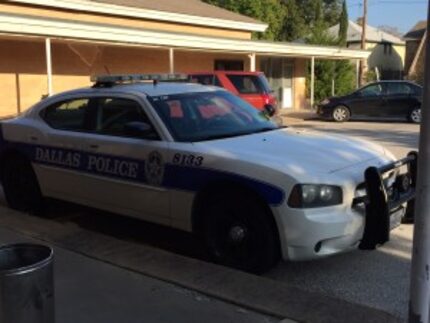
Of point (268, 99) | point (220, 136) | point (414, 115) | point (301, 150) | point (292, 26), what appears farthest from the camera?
point (292, 26)

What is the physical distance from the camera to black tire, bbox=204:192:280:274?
496 cm

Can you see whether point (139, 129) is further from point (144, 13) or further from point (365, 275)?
point (144, 13)

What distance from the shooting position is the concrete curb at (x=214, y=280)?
13.7 ft

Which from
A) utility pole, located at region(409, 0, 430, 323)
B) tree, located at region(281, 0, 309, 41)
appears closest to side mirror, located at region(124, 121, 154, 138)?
utility pole, located at region(409, 0, 430, 323)

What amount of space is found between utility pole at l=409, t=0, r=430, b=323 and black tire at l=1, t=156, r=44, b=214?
4.81 meters

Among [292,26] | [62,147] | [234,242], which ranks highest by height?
[292,26]

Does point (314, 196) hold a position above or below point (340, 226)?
above

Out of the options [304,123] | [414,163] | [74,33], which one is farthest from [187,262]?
[304,123]

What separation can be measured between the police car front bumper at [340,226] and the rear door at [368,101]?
17967 mm

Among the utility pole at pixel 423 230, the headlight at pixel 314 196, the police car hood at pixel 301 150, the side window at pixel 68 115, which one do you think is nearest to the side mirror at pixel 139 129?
the police car hood at pixel 301 150

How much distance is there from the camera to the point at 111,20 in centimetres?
2339

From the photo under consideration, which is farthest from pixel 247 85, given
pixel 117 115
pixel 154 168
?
pixel 154 168

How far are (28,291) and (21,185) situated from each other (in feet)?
14.6

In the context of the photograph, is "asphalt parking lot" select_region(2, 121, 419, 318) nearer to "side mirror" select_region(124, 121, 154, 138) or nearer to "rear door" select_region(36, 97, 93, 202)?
"rear door" select_region(36, 97, 93, 202)
